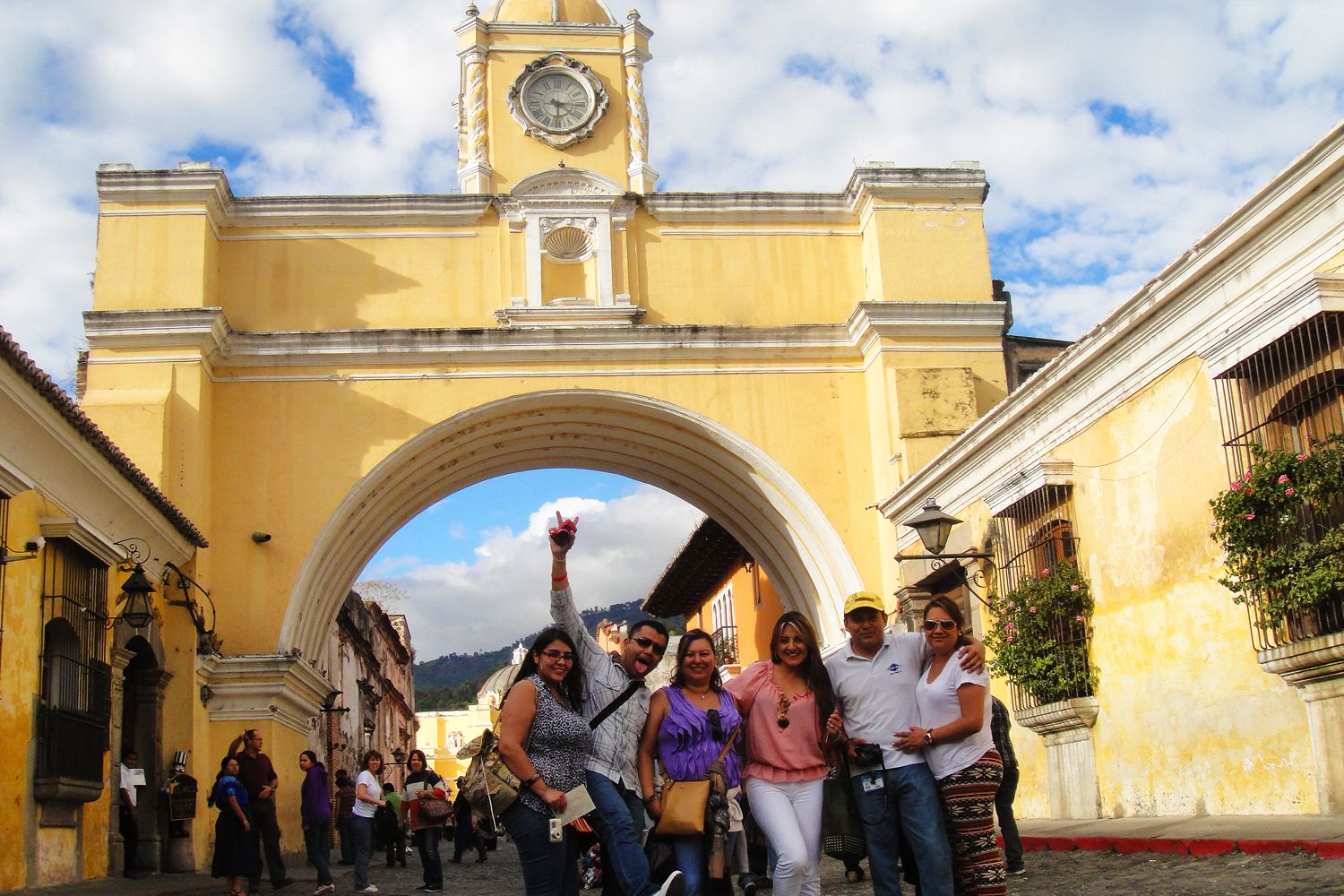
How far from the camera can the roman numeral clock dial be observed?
56.4 ft

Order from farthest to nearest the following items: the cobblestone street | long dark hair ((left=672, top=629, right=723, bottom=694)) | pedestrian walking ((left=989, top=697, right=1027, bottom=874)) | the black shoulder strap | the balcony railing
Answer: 1. the balcony railing
2. pedestrian walking ((left=989, top=697, right=1027, bottom=874))
3. the cobblestone street
4. long dark hair ((left=672, top=629, right=723, bottom=694))
5. the black shoulder strap

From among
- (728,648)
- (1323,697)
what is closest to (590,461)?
(728,648)

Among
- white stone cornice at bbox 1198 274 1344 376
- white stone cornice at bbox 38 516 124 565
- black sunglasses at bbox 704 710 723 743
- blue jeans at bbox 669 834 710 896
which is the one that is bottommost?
blue jeans at bbox 669 834 710 896

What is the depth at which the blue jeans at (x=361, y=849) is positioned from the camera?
11.9 m

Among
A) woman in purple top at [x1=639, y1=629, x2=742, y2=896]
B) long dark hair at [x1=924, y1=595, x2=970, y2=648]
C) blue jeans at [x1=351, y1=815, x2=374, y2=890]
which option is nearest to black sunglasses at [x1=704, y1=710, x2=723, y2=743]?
woman in purple top at [x1=639, y1=629, x2=742, y2=896]

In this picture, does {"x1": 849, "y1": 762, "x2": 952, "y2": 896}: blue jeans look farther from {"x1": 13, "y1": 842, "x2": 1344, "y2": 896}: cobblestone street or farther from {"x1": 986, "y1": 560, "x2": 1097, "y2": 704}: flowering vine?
{"x1": 986, "y1": 560, "x2": 1097, "y2": 704}: flowering vine

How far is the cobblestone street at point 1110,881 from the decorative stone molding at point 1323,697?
89 cm

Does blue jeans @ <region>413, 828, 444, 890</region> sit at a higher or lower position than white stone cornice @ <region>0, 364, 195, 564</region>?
lower

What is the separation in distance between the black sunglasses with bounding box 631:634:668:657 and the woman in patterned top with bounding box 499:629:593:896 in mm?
235

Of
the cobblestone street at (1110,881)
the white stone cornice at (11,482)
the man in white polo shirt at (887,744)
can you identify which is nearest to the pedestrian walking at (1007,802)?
the cobblestone street at (1110,881)

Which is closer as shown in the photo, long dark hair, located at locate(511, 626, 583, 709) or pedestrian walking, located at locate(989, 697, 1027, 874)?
long dark hair, located at locate(511, 626, 583, 709)

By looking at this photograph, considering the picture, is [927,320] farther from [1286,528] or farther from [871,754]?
[871,754]

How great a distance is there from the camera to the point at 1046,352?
61.9ft

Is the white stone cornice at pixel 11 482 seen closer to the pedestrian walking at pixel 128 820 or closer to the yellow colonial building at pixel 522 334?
the pedestrian walking at pixel 128 820
